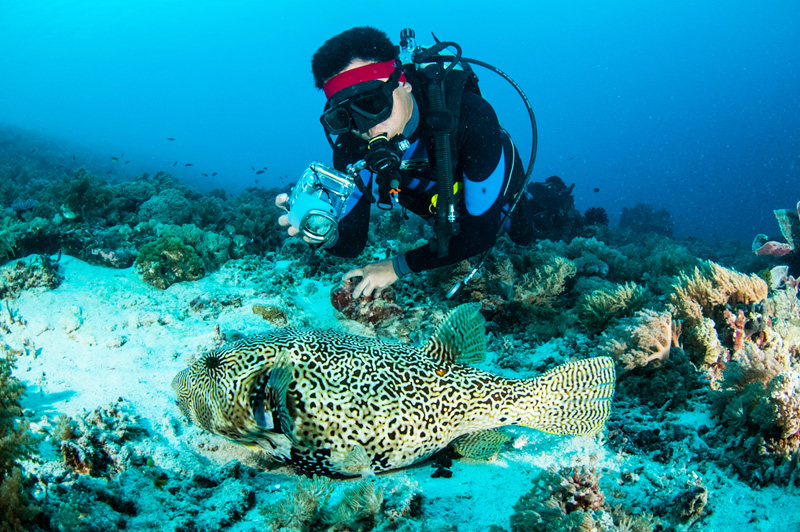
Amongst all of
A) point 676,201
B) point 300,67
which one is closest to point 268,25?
point 300,67

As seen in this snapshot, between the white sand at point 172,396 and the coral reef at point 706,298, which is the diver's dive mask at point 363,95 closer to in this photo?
the white sand at point 172,396

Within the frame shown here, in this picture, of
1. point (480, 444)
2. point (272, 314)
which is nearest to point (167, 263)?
point (272, 314)

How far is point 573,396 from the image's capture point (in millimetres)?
2781

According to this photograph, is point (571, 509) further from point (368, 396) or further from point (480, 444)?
point (368, 396)

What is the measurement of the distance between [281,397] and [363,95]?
2.95 metres

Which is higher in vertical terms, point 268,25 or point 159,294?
point 268,25

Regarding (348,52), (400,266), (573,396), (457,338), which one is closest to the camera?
(573,396)

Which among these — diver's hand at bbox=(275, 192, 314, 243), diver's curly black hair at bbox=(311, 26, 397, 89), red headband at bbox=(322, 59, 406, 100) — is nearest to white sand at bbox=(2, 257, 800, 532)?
diver's hand at bbox=(275, 192, 314, 243)

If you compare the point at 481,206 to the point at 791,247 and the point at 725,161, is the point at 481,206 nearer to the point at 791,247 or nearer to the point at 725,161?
the point at 791,247

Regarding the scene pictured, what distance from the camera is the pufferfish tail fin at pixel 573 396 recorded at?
2.76m

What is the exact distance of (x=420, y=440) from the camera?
255 centimetres

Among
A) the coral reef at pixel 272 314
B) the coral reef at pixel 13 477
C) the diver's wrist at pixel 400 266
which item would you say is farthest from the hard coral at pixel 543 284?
the coral reef at pixel 13 477

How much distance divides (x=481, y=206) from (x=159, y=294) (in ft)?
15.0

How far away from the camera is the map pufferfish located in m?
2.39
